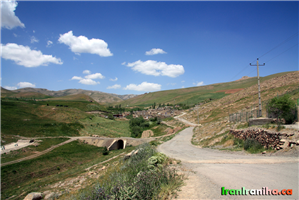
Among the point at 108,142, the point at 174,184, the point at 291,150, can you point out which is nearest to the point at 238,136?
the point at 291,150

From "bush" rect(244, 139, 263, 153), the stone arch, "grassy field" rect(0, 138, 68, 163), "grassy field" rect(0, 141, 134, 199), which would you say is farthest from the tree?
"grassy field" rect(0, 138, 68, 163)

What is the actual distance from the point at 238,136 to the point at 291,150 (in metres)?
7.47

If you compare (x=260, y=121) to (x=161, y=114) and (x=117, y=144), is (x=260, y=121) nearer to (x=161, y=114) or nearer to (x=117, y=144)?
(x=117, y=144)

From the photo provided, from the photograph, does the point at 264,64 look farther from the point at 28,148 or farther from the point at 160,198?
the point at 28,148

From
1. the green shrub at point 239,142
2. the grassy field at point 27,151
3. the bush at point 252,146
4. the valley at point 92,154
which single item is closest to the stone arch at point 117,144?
the valley at point 92,154

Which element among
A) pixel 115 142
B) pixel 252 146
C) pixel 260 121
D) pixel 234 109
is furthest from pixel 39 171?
pixel 234 109

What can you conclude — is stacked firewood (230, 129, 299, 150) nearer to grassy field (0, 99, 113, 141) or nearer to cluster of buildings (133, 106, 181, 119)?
grassy field (0, 99, 113, 141)

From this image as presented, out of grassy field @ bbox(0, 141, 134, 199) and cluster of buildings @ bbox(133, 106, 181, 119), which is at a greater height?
cluster of buildings @ bbox(133, 106, 181, 119)

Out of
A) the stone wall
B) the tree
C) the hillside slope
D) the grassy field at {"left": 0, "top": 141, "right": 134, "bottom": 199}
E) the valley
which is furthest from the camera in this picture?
the hillside slope

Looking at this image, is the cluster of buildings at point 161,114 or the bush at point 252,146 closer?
the bush at point 252,146

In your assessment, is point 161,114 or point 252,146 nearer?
point 252,146

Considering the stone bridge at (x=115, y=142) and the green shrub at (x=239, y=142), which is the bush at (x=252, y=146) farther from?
the stone bridge at (x=115, y=142)

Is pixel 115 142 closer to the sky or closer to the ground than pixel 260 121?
closer to the ground

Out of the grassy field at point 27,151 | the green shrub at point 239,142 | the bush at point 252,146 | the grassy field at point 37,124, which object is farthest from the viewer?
the grassy field at point 37,124
